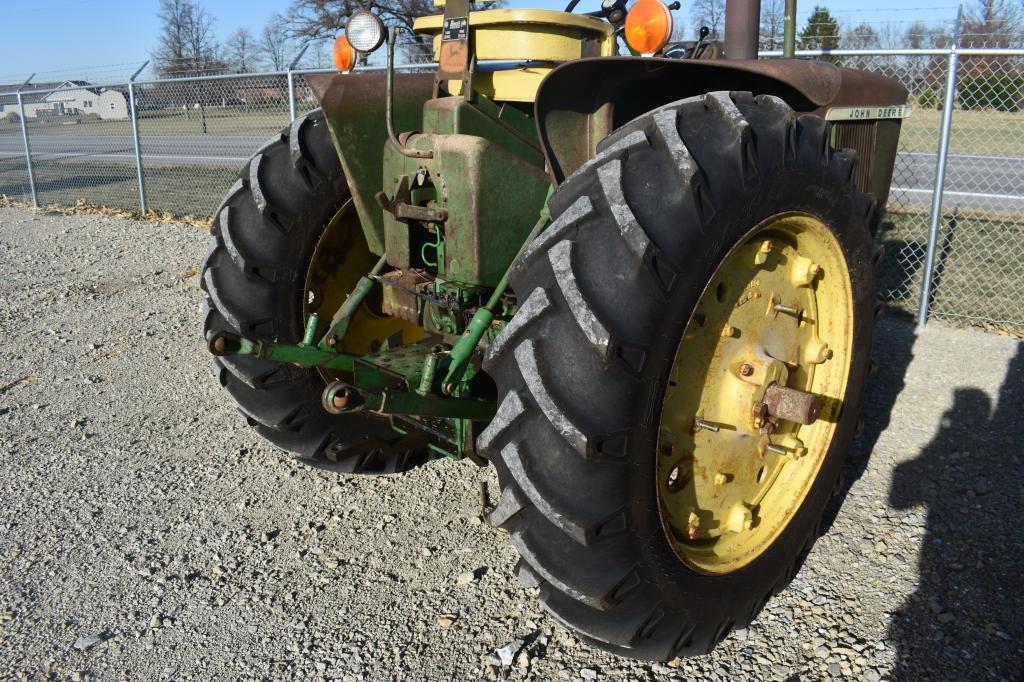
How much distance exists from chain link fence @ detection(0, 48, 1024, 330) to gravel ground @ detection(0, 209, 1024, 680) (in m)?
2.06

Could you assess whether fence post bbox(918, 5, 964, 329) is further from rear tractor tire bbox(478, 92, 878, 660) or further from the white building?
the white building

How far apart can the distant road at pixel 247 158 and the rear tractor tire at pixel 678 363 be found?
7.23 meters

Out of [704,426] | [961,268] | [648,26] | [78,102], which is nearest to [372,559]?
[704,426]

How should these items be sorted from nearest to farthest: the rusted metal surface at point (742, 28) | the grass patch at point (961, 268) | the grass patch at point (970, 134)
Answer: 1. the rusted metal surface at point (742, 28)
2. the grass patch at point (961, 268)
3. the grass patch at point (970, 134)

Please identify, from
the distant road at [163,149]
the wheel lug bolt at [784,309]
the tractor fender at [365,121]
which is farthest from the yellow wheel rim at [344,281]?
the distant road at [163,149]

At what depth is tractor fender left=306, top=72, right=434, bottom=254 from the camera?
2758 mm

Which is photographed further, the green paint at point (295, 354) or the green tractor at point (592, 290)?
the green paint at point (295, 354)

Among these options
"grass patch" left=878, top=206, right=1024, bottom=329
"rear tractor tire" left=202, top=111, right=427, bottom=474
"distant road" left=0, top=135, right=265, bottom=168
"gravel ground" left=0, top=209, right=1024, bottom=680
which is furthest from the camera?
"distant road" left=0, top=135, right=265, bottom=168

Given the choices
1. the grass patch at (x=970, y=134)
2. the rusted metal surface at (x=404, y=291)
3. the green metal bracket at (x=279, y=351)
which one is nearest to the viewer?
the green metal bracket at (x=279, y=351)

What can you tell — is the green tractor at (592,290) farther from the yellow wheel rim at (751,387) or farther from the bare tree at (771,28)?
the bare tree at (771,28)

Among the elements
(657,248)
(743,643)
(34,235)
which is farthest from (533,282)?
(34,235)

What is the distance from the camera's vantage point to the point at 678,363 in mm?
2402

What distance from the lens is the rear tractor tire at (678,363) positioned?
191 centimetres

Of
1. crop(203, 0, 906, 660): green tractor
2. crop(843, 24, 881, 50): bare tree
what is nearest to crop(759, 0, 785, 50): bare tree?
crop(843, 24, 881, 50): bare tree
